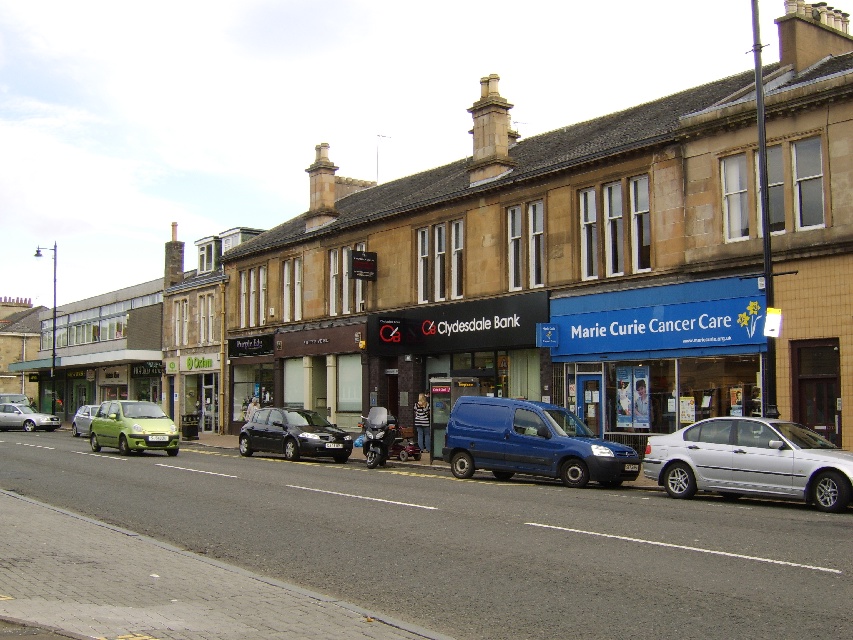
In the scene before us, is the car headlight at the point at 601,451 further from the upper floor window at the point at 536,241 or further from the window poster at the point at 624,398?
the upper floor window at the point at 536,241

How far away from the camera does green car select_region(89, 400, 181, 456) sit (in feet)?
86.6

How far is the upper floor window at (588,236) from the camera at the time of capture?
24.8 m

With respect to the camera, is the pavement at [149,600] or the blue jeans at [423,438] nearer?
the pavement at [149,600]

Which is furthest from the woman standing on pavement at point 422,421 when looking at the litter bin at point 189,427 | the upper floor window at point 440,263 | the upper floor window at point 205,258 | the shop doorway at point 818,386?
the upper floor window at point 205,258

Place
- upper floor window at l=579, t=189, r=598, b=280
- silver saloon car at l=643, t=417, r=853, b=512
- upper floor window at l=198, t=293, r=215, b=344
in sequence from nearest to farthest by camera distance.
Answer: silver saloon car at l=643, t=417, r=853, b=512 < upper floor window at l=579, t=189, r=598, b=280 < upper floor window at l=198, t=293, r=215, b=344

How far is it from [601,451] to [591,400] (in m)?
6.57

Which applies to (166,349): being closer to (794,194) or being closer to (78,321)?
(78,321)

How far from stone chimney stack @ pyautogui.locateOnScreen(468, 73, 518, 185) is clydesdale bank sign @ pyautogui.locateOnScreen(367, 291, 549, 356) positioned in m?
4.31

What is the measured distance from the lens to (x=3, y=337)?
79.0 metres

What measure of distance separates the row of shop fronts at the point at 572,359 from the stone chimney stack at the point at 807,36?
6553 millimetres

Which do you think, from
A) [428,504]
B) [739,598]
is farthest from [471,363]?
[739,598]

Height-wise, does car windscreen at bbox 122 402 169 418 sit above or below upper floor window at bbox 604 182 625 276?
below

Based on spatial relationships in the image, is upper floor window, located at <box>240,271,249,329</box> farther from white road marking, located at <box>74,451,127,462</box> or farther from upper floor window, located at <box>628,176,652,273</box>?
upper floor window, located at <box>628,176,652,273</box>

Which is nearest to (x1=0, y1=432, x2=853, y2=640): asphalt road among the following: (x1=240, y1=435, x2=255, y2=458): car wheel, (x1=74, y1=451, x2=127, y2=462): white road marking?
(x1=74, y1=451, x2=127, y2=462): white road marking
